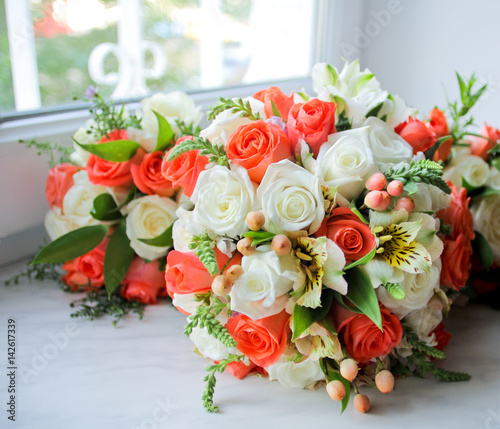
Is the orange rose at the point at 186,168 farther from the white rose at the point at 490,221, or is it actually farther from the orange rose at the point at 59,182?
the white rose at the point at 490,221

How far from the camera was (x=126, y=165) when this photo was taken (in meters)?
0.78

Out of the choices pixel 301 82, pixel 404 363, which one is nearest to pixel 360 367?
pixel 404 363

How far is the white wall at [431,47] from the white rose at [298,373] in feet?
3.23

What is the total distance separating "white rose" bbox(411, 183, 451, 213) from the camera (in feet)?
1.98

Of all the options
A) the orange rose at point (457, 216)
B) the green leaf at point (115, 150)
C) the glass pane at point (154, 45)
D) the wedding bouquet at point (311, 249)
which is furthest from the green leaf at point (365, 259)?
the glass pane at point (154, 45)

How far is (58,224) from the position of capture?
830 mm

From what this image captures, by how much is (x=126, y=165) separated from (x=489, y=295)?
664 mm

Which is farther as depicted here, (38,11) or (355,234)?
(38,11)

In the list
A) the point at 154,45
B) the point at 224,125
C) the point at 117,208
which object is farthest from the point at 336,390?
the point at 154,45

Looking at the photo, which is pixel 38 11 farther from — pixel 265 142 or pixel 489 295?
pixel 489 295

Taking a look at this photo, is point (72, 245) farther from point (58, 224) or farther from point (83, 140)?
point (83, 140)

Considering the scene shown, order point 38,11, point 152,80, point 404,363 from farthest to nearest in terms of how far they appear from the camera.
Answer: point 152,80 < point 38,11 < point 404,363

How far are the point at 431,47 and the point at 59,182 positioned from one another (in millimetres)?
1073

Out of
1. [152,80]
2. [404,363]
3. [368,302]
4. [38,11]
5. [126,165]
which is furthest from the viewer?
[152,80]
